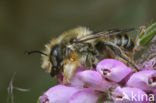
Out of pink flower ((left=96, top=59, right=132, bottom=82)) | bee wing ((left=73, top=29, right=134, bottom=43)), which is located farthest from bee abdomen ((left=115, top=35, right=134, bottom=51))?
pink flower ((left=96, top=59, right=132, bottom=82))

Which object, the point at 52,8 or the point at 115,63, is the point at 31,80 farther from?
the point at 115,63

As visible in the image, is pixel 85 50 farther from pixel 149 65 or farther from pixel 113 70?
pixel 149 65

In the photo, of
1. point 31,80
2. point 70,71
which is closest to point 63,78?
point 70,71

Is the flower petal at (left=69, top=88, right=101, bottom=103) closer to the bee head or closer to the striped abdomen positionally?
the bee head

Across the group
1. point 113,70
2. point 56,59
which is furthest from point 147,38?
point 56,59

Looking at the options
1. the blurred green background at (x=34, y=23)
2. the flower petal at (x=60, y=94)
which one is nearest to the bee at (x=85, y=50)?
the flower petal at (x=60, y=94)
